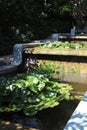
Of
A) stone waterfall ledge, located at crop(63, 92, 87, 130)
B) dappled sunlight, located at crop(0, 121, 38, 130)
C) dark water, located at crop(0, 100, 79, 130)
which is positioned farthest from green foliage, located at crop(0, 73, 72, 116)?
stone waterfall ledge, located at crop(63, 92, 87, 130)

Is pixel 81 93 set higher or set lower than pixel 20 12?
lower

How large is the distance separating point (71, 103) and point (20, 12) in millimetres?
11157

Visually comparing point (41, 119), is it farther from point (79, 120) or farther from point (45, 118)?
point (79, 120)

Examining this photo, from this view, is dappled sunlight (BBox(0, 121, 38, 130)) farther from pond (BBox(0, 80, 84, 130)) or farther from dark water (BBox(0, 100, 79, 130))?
dark water (BBox(0, 100, 79, 130))

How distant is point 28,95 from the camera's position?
6.67m

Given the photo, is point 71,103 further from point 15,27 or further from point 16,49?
point 15,27

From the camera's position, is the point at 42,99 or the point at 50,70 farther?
the point at 50,70

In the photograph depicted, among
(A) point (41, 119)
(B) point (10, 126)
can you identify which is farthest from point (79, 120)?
(A) point (41, 119)

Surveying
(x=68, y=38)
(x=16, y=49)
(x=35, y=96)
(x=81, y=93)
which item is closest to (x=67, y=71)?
(x=16, y=49)

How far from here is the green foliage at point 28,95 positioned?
20.8ft

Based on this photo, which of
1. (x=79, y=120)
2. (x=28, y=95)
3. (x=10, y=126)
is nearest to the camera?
(x=79, y=120)

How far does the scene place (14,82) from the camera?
6977 mm

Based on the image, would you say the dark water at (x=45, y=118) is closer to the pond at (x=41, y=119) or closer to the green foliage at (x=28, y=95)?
the pond at (x=41, y=119)

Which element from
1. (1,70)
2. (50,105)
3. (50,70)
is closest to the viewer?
(50,105)
